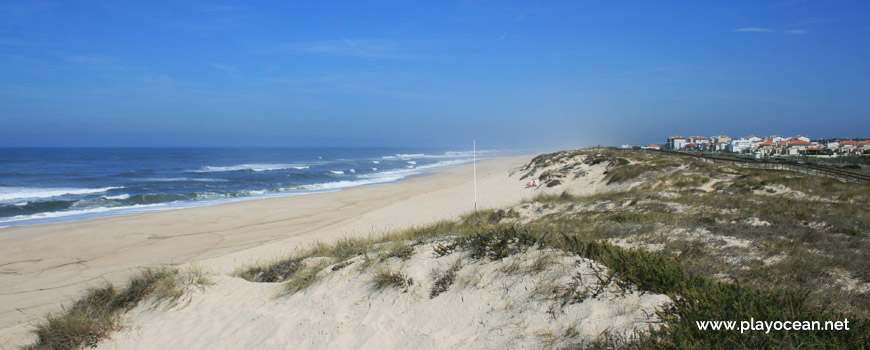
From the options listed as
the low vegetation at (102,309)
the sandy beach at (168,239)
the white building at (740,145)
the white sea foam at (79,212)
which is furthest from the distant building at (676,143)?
the low vegetation at (102,309)

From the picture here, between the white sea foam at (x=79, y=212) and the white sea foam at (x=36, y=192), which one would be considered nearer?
the white sea foam at (x=79, y=212)

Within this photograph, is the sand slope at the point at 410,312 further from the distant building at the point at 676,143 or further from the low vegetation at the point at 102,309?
the distant building at the point at 676,143

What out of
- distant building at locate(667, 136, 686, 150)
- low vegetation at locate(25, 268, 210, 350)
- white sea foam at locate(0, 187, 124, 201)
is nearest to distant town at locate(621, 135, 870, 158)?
distant building at locate(667, 136, 686, 150)

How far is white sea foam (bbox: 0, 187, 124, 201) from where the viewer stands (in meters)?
24.4

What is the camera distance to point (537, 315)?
12.3ft

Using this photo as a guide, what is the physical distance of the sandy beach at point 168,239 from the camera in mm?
9227

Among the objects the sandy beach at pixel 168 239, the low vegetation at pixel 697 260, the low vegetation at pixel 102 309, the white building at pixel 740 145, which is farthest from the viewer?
the white building at pixel 740 145

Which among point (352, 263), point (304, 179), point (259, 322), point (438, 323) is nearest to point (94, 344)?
point (259, 322)

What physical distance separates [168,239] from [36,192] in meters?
20.6

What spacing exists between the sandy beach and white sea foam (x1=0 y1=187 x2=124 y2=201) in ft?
38.1

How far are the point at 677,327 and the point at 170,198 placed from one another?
92.3 feet

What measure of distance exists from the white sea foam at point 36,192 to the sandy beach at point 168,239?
38.1 ft

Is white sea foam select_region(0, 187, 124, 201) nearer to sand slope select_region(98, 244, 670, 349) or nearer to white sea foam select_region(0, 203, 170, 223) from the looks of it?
white sea foam select_region(0, 203, 170, 223)

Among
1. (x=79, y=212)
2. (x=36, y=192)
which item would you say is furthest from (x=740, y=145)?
(x=36, y=192)
